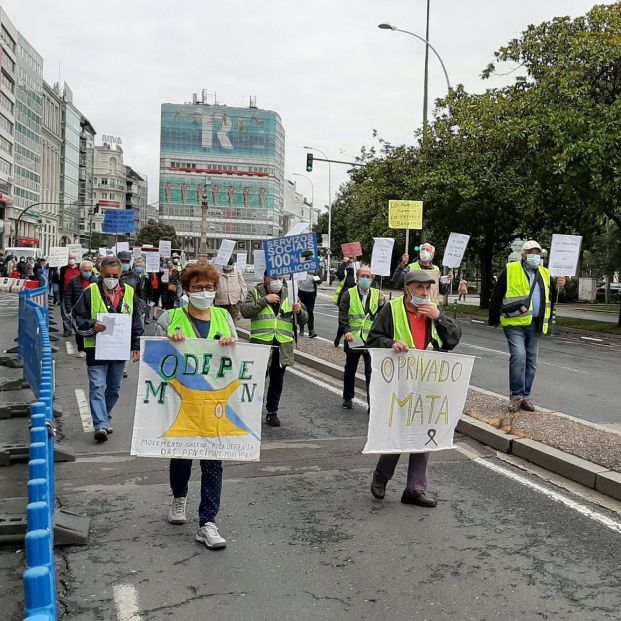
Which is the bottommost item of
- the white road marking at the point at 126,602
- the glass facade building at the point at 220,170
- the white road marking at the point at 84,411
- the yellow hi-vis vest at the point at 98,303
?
the white road marking at the point at 84,411

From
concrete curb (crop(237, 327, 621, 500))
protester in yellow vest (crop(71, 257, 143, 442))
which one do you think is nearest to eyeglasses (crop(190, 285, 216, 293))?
protester in yellow vest (crop(71, 257, 143, 442))

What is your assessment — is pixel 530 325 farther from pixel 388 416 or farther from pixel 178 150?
pixel 178 150

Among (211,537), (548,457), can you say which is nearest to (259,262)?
(548,457)

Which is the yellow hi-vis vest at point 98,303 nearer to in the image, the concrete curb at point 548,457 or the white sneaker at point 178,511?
the white sneaker at point 178,511

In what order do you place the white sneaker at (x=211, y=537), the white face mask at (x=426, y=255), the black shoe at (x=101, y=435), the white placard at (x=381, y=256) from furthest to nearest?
the white placard at (x=381, y=256) → the white face mask at (x=426, y=255) → the black shoe at (x=101, y=435) → the white sneaker at (x=211, y=537)

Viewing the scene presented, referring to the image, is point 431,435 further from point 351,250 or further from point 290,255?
point 351,250

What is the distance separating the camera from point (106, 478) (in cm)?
620

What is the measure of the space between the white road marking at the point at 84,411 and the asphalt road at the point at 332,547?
1.00m

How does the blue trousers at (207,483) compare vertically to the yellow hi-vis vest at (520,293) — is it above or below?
below

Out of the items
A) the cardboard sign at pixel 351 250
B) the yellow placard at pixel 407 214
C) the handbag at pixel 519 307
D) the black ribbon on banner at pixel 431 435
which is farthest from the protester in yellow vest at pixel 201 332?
the cardboard sign at pixel 351 250

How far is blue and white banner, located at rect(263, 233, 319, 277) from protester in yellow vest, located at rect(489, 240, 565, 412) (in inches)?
94.3

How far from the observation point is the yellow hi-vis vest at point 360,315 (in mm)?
9203

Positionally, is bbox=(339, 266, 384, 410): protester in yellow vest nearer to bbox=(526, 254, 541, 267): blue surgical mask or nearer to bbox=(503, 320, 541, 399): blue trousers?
bbox=(503, 320, 541, 399): blue trousers

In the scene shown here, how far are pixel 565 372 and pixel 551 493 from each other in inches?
309
